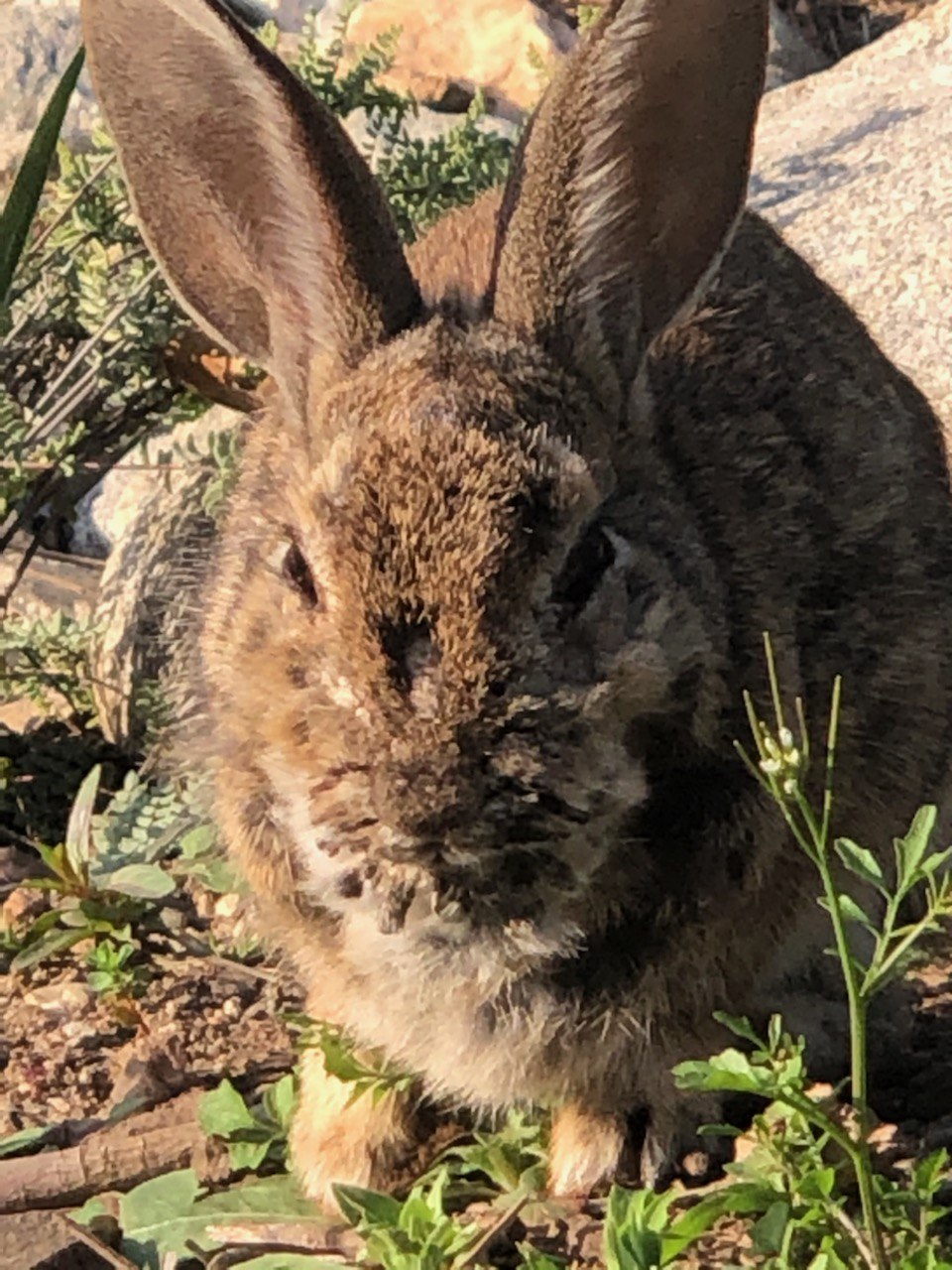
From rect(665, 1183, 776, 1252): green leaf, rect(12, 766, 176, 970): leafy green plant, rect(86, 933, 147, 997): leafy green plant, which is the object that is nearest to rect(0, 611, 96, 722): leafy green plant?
rect(12, 766, 176, 970): leafy green plant

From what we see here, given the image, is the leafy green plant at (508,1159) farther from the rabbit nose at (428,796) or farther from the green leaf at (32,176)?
the green leaf at (32,176)

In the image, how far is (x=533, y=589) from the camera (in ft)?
9.12

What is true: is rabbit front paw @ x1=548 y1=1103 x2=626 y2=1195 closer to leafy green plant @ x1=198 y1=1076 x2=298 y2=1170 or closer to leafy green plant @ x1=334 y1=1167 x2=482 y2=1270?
leafy green plant @ x1=334 y1=1167 x2=482 y2=1270

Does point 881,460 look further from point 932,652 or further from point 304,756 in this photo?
point 304,756

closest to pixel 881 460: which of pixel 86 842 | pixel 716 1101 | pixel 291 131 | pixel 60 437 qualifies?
pixel 716 1101

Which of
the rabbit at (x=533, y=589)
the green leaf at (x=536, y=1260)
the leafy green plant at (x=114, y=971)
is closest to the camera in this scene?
the rabbit at (x=533, y=589)

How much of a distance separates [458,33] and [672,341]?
550 cm

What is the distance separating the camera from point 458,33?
911cm

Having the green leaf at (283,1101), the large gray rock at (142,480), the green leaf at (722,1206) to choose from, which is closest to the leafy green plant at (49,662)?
the large gray rock at (142,480)

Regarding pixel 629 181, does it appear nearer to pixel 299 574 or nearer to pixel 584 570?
pixel 584 570

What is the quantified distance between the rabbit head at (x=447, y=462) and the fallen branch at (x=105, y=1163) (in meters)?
0.58

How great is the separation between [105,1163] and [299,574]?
4.37 feet

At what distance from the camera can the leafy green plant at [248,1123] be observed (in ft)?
12.3

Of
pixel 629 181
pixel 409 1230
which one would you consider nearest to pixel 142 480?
pixel 629 181
